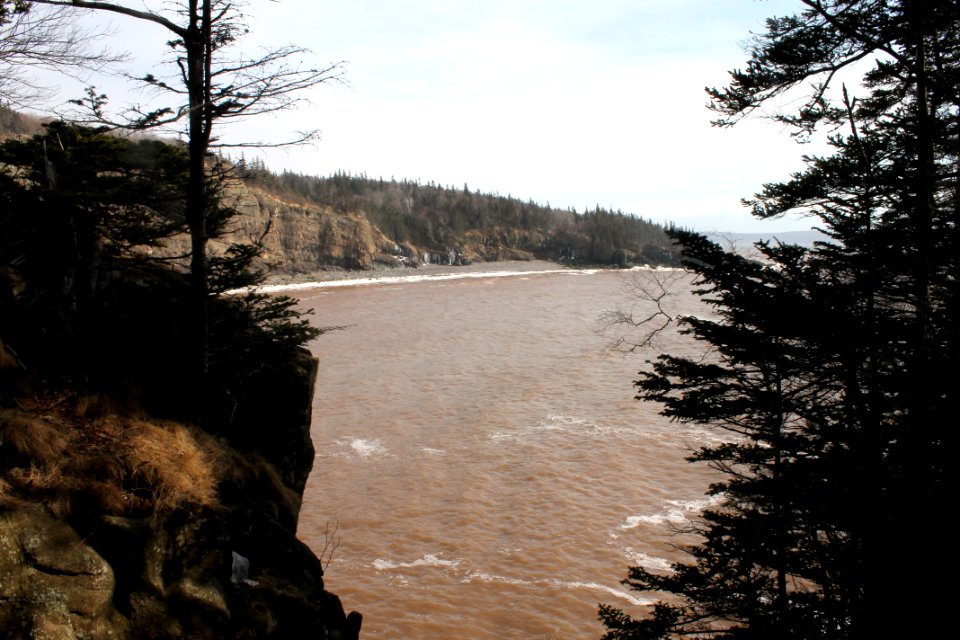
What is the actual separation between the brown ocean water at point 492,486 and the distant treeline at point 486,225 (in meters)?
82.5

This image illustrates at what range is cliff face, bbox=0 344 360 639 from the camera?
4.57 meters

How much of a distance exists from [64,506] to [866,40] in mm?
9236

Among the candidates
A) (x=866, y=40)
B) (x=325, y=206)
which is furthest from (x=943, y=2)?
(x=325, y=206)

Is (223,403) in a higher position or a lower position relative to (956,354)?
lower

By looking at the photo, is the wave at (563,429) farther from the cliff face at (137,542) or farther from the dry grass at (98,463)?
the dry grass at (98,463)

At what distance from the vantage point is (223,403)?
8438mm

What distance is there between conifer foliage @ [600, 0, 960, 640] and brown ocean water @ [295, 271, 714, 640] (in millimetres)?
4102

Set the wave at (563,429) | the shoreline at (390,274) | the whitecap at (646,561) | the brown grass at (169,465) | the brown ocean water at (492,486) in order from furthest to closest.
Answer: the shoreline at (390,274) < the wave at (563,429) < the whitecap at (646,561) < the brown ocean water at (492,486) < the brown grass at (169,465)

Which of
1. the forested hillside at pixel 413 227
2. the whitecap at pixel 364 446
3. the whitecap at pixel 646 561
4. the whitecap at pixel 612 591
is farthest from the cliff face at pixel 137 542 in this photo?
the forested hillside at pixel 413 227

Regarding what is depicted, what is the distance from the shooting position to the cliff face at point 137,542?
4.57 m

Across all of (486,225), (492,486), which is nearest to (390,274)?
(486,225)

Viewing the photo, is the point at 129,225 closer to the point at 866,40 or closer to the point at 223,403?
the point at 223,403

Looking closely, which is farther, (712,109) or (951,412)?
(712,109)

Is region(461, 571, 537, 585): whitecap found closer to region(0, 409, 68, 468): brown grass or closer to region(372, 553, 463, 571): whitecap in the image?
region(372, 553, 463, 571): whitecap
